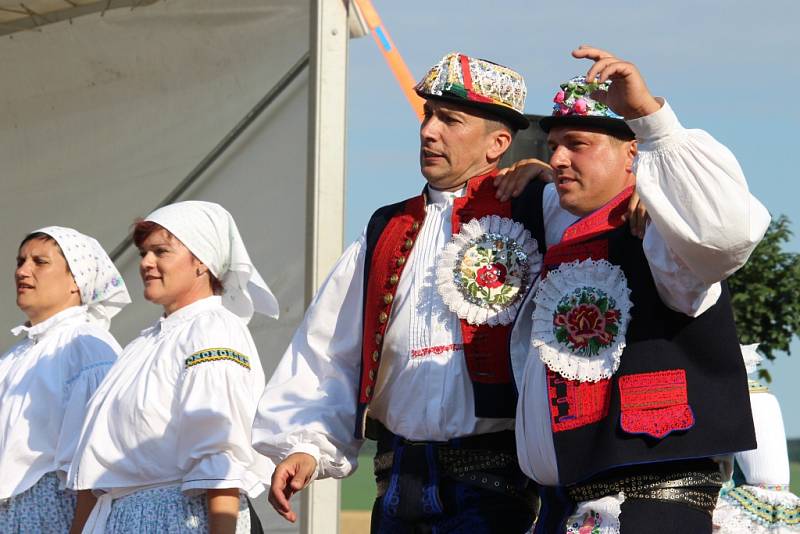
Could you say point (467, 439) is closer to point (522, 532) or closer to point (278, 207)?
point (522, 532)

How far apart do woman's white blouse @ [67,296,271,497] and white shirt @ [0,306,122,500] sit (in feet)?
1.38

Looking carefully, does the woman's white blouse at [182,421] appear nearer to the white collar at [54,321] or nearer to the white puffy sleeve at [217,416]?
the white puffy sleeve at [217,416]

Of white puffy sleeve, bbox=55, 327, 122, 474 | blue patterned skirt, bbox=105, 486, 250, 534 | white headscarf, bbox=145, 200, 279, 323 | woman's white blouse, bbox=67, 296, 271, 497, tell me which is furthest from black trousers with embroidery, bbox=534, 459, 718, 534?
white puffy sleeve, bbox=55, 327, 122, 474

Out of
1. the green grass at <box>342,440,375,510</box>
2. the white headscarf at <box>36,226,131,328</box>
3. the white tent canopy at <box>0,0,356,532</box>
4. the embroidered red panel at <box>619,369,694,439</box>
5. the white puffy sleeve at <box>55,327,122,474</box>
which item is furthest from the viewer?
the green grass at <box>342,440,375,510</box>

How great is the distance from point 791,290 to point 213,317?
8.57m

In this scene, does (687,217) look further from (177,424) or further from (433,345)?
(177,424)

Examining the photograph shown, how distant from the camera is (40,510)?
4488mm

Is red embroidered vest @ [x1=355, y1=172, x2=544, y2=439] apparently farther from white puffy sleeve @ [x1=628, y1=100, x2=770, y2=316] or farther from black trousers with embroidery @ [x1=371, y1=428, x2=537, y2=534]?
white puffy sleeve @ [x1=628, y1=100, x2=770, y2=316]

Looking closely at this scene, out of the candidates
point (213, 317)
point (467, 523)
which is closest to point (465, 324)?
point (467, 523)

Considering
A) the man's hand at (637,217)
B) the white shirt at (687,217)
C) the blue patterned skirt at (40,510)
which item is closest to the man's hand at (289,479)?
the white shirt at (687,217)

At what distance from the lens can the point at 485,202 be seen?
3479 mm

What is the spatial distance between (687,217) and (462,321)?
0.82m

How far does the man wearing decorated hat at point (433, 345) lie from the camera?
3.23 meters

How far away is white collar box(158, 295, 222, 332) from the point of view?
13.6ft
